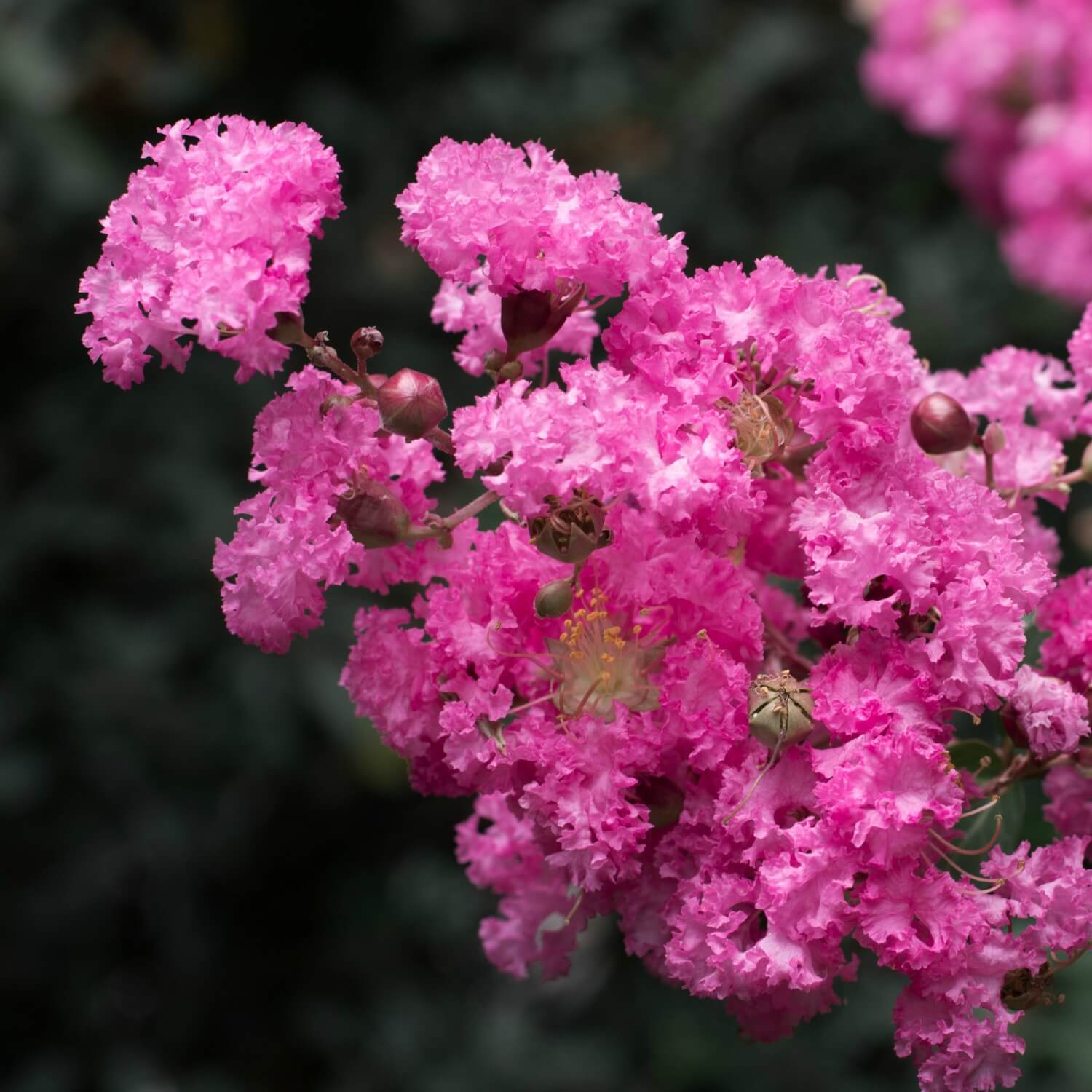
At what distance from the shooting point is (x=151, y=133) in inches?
85.0

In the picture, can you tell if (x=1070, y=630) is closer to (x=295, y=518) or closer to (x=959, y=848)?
(x=959, y=848)

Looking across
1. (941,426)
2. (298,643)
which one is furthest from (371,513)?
(298,643)

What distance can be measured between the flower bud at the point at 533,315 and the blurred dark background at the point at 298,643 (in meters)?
1.20

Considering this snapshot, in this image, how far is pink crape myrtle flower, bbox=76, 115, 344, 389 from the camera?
0.70 meters

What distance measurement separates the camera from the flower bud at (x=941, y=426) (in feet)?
2.64

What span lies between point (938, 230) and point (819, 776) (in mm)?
2210

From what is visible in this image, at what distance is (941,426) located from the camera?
0.81 meters

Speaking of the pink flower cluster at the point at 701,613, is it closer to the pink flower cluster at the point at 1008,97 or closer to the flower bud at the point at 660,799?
the flower bud at the point at 660,799

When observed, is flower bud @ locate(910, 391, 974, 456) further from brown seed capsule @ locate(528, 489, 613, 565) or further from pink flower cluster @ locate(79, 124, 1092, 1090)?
brown seed capsule @ locate(528, 489, 613, 565)

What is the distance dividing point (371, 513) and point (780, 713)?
241mm

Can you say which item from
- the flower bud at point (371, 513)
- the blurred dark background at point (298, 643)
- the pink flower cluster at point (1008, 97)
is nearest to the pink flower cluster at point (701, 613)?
the flower bud at point (371, 513)

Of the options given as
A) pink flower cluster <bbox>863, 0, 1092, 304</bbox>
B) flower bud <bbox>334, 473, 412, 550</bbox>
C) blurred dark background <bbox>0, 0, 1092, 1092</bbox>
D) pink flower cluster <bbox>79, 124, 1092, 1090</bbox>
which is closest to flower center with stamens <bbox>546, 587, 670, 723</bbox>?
pink flower cluster <bbox>79, 124, 1092, 1090</bbox>

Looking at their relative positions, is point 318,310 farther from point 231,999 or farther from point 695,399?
point 695,399

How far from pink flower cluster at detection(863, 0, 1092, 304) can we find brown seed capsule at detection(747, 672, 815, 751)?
6.24 feet
